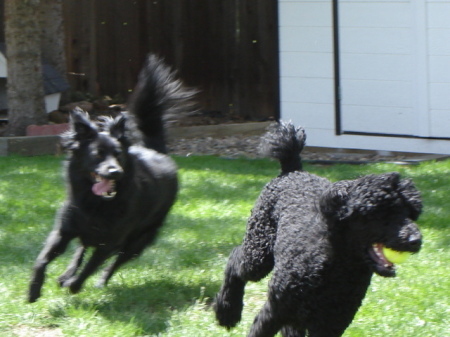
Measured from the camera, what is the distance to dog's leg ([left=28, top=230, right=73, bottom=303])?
4.41 metres

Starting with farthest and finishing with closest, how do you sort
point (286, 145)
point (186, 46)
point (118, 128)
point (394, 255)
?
point (186, 46) < point (118, 128) < point (286, 145) < point (394, 255)

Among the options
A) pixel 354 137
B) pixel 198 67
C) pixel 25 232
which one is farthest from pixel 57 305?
pixel 198 67

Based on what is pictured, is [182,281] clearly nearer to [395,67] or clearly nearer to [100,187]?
[100,187]

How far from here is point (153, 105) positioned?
563 cm

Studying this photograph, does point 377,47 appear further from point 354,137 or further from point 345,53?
point 354,137

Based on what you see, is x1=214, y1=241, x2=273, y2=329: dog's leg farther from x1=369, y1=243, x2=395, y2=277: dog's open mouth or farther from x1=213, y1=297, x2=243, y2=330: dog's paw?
x1=369, y1=243, x2=395, y2=277: dog's open mouth

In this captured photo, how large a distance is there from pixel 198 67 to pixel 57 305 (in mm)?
9719

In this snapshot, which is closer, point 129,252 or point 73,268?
point 73,268

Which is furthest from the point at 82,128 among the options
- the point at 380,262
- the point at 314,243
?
the point at 380,262

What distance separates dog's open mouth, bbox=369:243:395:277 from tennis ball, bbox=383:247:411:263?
0.5 inches

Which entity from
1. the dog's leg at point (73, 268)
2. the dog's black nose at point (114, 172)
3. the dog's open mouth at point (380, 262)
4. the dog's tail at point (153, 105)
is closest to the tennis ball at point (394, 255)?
the dog's open mouth at point (380, 262)

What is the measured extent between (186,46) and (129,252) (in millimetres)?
9249

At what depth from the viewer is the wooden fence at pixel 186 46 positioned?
13.2m

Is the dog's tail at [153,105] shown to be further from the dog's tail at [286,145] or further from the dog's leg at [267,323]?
the dog's leg at [267,323]
